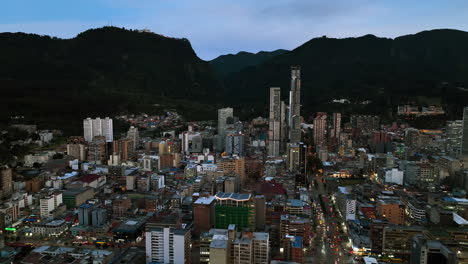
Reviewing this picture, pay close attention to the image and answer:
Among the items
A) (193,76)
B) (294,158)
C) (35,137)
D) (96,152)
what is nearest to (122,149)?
(96,152)

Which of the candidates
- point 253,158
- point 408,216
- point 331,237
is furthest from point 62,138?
point 408,216

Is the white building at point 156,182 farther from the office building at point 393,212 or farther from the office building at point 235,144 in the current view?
the office building at point 393,212

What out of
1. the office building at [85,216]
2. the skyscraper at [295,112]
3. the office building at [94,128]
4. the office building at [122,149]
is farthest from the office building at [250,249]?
the office building at [94,128]

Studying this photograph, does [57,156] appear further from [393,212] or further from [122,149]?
[393,212]

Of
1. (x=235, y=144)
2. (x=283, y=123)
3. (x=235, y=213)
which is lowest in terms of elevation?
(x=235, y=213)

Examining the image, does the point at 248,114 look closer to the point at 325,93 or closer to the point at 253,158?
the point at 325,93

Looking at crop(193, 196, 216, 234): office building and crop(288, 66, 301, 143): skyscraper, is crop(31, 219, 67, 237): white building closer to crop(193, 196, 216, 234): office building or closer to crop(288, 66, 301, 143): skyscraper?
crop(193, 196, 216, 234): office building
